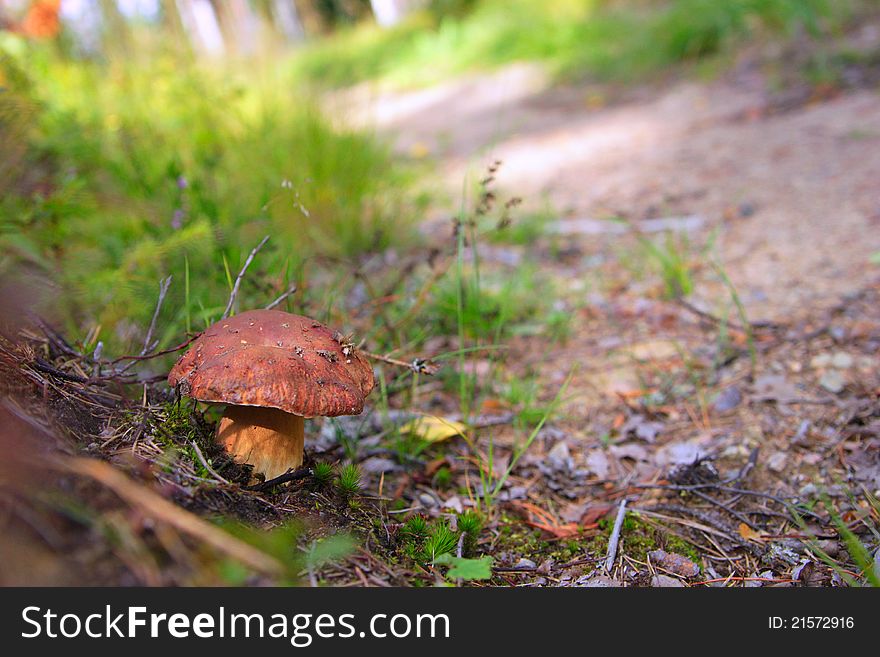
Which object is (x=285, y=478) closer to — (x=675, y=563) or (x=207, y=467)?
(x=207, y=467)

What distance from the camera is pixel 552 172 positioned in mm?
5168

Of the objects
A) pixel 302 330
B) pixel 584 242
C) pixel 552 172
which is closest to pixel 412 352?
pixel 302 330

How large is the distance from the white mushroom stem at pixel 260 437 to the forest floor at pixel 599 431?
5cm

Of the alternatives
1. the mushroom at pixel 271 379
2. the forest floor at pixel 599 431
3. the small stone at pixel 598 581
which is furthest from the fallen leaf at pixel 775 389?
the mushroom at pixel 271 379

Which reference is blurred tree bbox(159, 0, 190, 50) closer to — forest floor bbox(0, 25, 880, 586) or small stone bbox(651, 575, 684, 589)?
forest floor bbox(0, 25, 880, 586)

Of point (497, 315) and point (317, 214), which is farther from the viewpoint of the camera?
point (317, 214)

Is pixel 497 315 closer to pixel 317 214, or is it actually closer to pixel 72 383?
pixel 317 214

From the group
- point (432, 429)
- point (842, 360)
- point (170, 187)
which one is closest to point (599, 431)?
point (432, 429)

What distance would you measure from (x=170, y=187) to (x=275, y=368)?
6.87 feet

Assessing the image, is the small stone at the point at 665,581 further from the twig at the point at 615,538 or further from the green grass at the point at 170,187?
the green grass at the point at 170,187

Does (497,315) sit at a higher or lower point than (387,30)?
lower

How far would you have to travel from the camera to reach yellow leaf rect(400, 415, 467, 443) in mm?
2096

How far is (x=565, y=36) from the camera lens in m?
9.75
